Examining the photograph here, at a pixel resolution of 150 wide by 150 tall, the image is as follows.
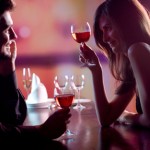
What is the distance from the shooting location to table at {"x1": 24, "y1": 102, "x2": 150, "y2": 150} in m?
1.11

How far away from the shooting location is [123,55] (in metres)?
1.88

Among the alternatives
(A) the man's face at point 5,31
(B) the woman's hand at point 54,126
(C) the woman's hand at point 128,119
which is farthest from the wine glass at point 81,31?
(B) the woman's hand at point 54,126

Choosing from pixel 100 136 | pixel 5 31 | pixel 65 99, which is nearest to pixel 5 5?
pixel 5 31

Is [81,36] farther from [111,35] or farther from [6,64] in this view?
[6,64]

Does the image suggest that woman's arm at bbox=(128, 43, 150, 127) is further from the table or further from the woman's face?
the woman's face

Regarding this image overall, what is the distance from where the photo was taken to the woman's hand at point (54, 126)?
4.07 feet

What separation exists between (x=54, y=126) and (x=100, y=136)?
175 mm

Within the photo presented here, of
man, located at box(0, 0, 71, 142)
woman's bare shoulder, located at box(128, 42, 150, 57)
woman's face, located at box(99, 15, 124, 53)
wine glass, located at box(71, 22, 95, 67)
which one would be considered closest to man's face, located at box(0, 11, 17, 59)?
man, located at box(0, 0, 71, 142)

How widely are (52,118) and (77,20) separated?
2.25 meters

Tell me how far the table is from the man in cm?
6

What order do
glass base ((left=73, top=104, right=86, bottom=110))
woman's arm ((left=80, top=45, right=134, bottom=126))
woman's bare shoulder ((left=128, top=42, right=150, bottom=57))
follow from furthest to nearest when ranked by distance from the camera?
glass base ((left=73, top=104, right=86, bottom=110)) < woman's arm ((left=80, top=45, right=134, bottom=126)) < woman's bare shoulder ((left=128, top=42, right=150, bottom=57))

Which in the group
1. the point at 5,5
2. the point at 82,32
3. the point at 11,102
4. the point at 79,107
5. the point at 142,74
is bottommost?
the point at 79,107

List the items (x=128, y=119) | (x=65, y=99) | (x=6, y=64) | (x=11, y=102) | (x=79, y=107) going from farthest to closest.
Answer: (x=79, y=107), (x=6, y=64), (x=11, y=102), (x=128, y=119), (x=65, y=99)

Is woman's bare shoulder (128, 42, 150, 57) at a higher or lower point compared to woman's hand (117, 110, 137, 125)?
higher
